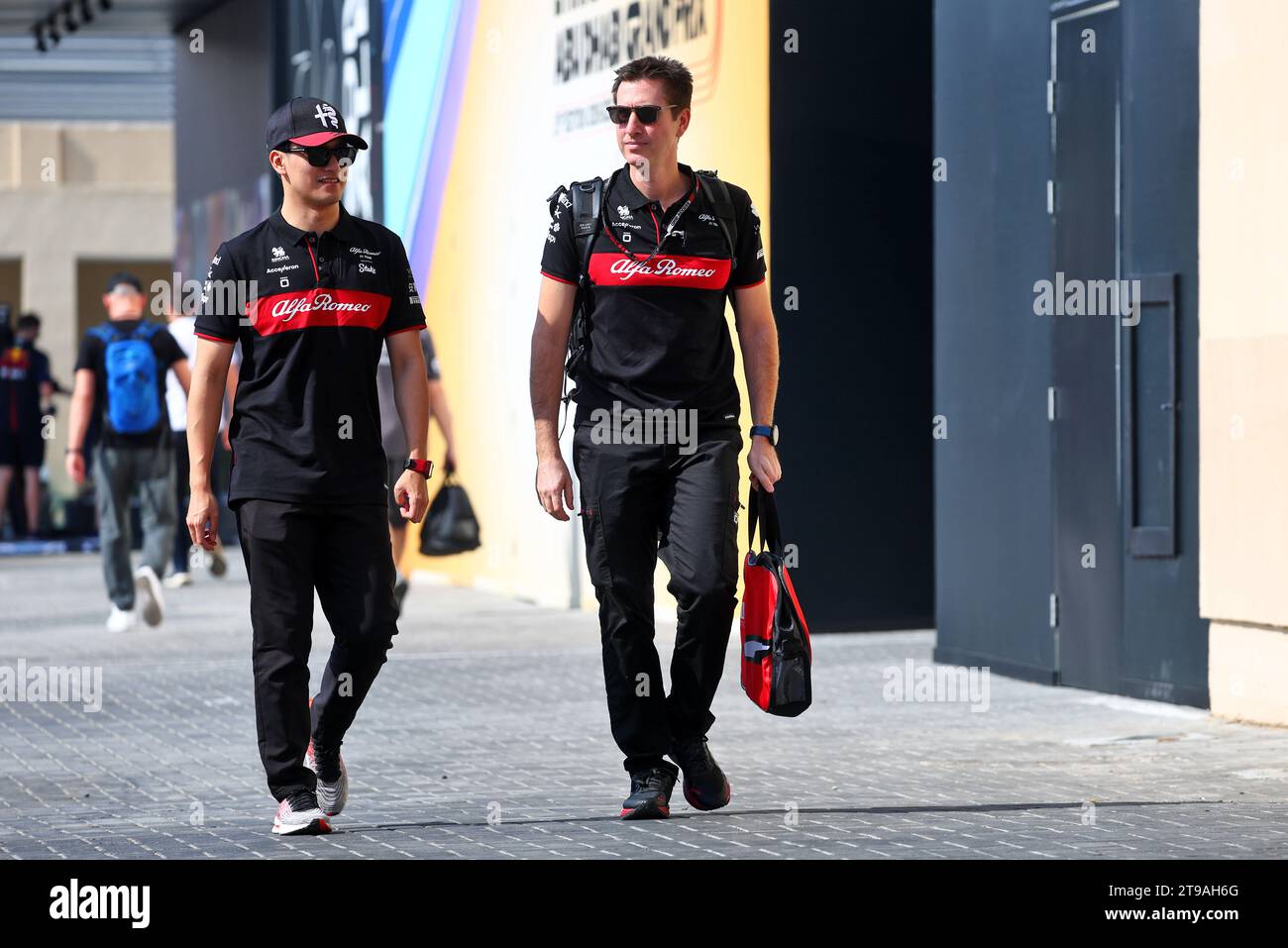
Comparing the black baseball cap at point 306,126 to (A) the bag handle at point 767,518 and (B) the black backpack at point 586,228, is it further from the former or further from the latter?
(A) the bag handle at point 767,518

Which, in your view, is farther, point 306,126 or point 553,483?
point 553,483

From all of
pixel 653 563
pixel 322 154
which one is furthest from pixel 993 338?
pixel 322 154

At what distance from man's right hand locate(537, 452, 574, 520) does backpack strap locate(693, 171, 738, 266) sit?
759mm

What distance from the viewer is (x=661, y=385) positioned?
688cm

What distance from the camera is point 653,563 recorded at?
23.2 feet

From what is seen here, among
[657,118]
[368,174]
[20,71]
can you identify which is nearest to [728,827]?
[657,118]

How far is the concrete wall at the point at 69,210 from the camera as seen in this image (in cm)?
4238

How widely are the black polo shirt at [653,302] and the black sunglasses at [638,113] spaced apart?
0.48 feet

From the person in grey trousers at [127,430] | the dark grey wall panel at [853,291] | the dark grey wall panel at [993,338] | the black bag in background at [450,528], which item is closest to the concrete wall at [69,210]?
the person in grey trousers at [127,430]

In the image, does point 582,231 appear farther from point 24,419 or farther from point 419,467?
point 24,419

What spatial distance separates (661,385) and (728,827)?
4.13ft

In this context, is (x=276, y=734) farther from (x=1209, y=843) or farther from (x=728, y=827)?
(x=1209, y=843)

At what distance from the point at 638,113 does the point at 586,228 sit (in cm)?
36

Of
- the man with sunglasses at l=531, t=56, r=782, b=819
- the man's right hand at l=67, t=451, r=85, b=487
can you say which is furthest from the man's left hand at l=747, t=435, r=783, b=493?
the man's right hand at l=67, t=451, r=85, b=487
